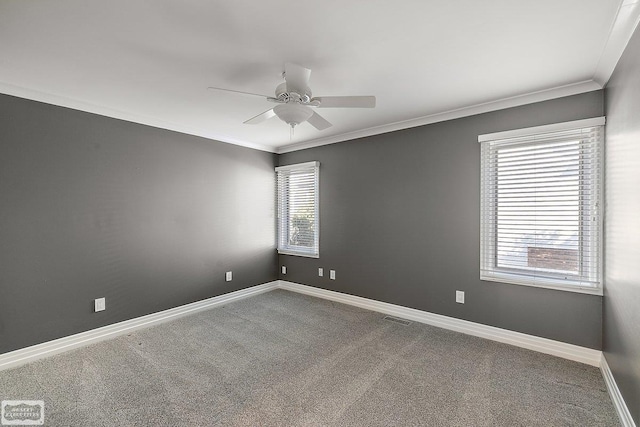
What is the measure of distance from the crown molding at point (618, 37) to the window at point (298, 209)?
3.22 m

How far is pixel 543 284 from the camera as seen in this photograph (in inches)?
104

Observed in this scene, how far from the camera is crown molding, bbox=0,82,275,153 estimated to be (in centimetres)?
250

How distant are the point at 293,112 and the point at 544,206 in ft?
8.14

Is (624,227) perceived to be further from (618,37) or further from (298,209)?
(298,209)

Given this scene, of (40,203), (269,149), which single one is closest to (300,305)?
(269,149)

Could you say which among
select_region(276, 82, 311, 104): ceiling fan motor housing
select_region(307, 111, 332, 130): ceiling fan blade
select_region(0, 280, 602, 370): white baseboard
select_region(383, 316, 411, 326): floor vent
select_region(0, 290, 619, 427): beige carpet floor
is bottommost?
select_region(0, 290, 619, 427): beige carpet floor

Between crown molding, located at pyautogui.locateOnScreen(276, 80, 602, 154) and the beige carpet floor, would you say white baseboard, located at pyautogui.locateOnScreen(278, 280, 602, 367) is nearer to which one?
the beige carpet floor

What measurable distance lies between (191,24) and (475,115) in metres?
2.81

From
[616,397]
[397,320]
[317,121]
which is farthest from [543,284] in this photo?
[317,121]

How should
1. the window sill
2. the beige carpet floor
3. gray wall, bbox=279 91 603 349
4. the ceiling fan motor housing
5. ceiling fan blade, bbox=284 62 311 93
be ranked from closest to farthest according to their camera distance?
the beige carpet floor < ceiling fan blade, bbox=284 62 311 93 < the ceiling fan motor housing < the window sill < gray wall, bbox=279 91 603 349

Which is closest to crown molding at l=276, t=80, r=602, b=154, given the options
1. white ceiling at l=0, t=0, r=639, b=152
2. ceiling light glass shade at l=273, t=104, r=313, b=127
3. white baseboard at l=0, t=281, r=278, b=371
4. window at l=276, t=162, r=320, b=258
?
white ceiling at l=0, t=0, r=639, b=152

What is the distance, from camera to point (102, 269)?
9.84 ft

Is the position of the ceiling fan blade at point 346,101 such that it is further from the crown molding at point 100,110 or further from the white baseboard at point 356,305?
the white baseboard at point 356,305

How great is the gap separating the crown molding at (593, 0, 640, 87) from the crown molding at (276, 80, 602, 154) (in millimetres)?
178
